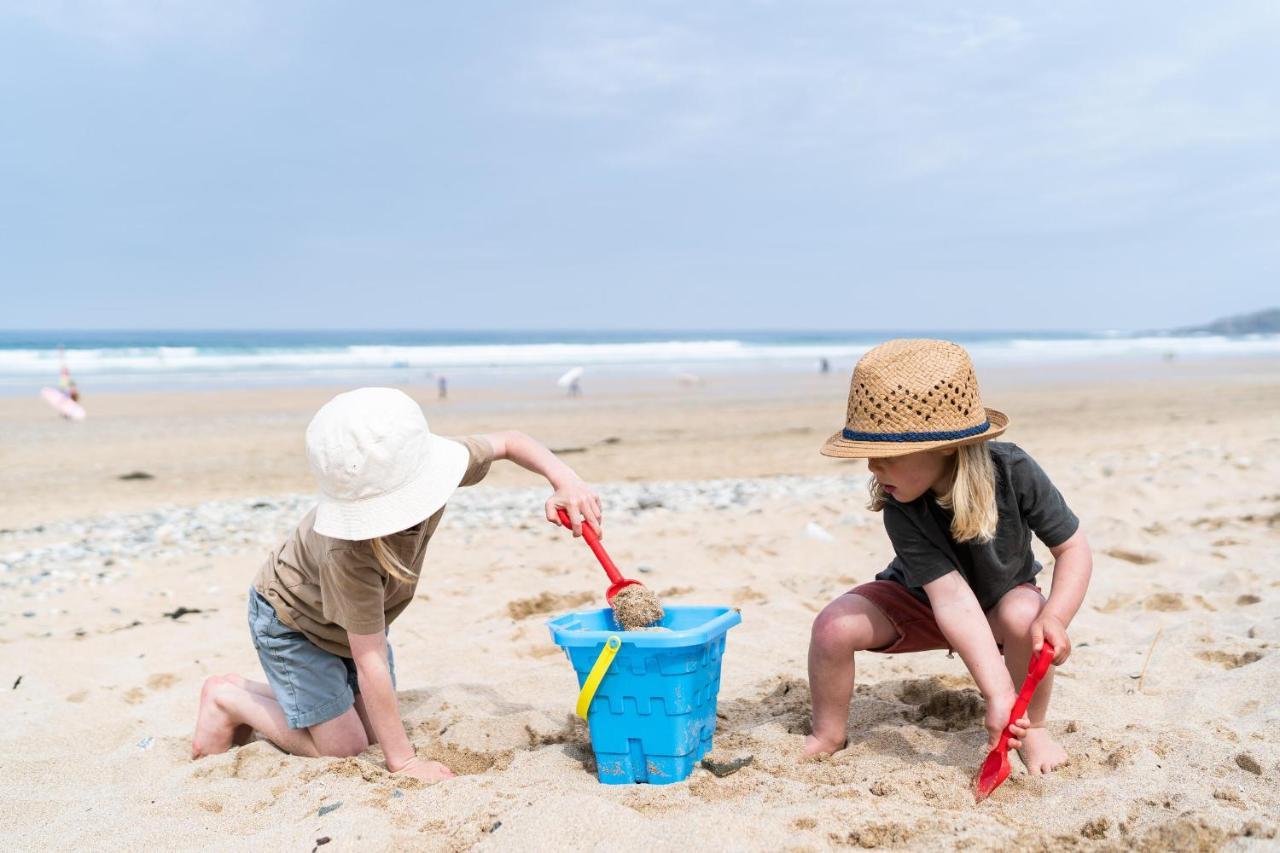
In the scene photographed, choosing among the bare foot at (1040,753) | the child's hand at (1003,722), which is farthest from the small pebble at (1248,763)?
the child's hand at (1003,722)

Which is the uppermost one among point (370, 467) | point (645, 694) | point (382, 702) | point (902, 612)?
point (370, 467)

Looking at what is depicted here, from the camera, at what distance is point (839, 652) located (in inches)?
110

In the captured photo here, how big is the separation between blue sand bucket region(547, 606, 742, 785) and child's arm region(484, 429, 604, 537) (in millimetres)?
379

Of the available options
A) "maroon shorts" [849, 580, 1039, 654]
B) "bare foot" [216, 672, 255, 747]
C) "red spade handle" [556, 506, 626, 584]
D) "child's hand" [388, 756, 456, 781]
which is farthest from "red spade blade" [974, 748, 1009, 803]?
"bare foot" [216, 672, 255, 747]

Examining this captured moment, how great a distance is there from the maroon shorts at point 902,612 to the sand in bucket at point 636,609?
616 mm

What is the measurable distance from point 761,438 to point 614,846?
33.0ft

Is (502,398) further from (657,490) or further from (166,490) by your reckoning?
(657,490)

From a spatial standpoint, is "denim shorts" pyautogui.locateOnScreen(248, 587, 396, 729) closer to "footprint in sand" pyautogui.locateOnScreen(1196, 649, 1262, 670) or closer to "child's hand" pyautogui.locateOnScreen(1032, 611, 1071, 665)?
"child's hand" pyautogui.locateOnScreen(1032, 611, 1071, 665)

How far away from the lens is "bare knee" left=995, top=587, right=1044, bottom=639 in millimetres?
2721

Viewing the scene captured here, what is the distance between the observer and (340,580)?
2789mm

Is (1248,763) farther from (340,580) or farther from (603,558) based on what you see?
(340,580)

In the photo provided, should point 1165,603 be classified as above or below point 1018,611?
below

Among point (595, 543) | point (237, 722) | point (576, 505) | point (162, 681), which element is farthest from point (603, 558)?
point (162, 681)

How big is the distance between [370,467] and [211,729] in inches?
48.7
